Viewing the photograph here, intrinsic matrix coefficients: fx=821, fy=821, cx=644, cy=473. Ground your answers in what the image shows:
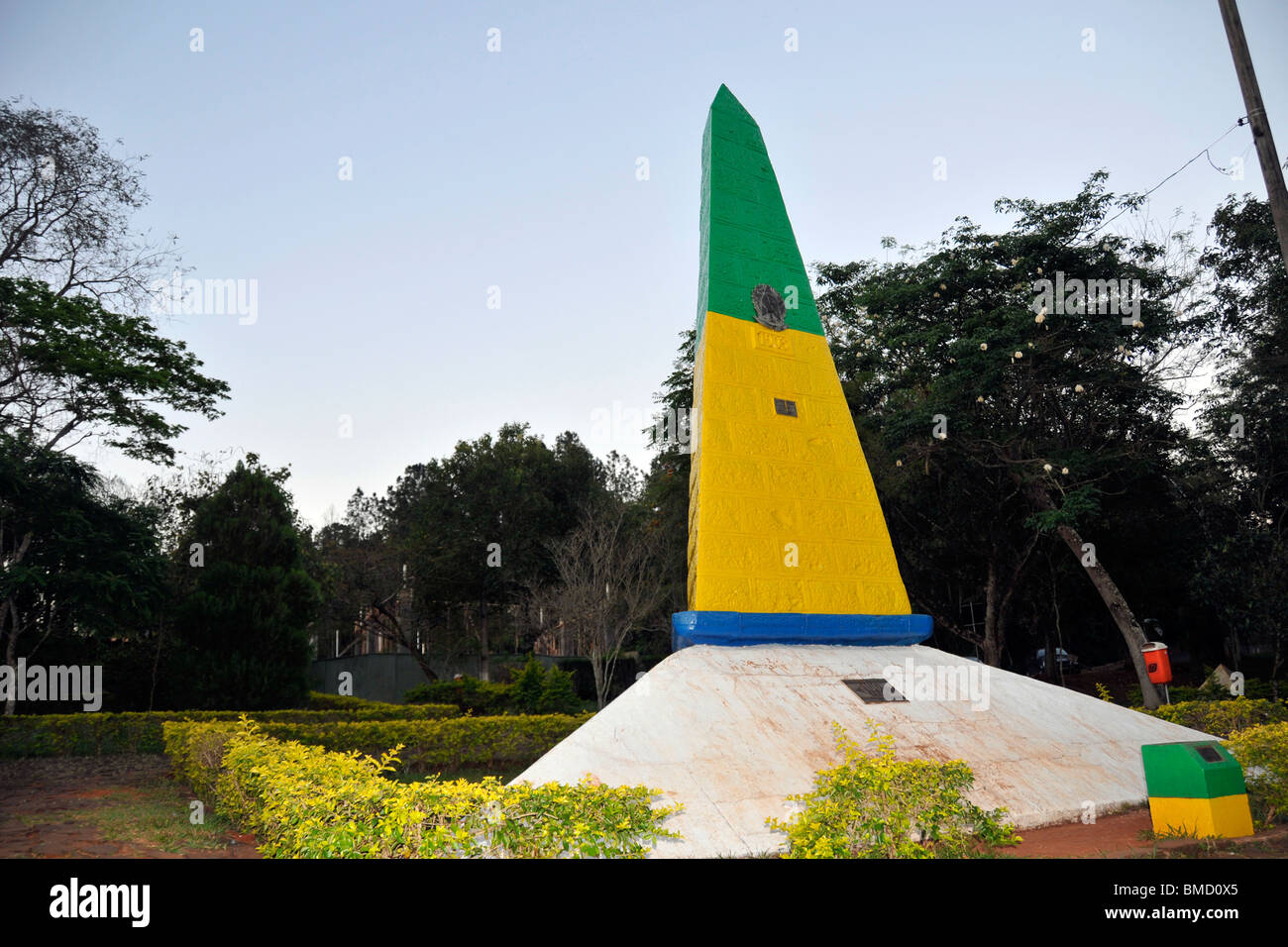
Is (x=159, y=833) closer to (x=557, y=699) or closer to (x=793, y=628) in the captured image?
(x=793, y=628)

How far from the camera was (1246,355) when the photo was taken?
17594mm

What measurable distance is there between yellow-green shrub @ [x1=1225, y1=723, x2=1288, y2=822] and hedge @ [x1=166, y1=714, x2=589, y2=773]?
8.05 m

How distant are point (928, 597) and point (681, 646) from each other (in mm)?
15168

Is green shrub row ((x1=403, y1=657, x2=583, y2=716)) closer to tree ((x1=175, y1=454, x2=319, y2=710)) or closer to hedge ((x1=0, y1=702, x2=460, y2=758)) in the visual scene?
hedge ((x1=0, y1=702, x2=460, y2=758))

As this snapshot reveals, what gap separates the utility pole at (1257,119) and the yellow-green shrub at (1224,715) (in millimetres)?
6476

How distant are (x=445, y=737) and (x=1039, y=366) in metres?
13.4

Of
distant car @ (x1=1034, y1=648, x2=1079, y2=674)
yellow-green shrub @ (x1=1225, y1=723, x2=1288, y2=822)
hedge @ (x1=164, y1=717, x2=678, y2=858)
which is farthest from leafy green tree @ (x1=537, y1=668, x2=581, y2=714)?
distant car @ (x1=1034, y1=648, x2=1079, y2=674)

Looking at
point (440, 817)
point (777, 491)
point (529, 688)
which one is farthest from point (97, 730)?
point (440, 817)

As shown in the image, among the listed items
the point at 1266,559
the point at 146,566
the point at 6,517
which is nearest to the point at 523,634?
the point at 146,566

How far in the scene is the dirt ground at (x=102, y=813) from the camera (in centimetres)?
659

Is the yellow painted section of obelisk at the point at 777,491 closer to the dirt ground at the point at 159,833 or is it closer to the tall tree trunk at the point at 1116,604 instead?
→ the dirt ground at the point at 159,833

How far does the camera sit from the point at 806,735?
751 centimetres

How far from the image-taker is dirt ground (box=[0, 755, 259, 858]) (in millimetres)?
6594
